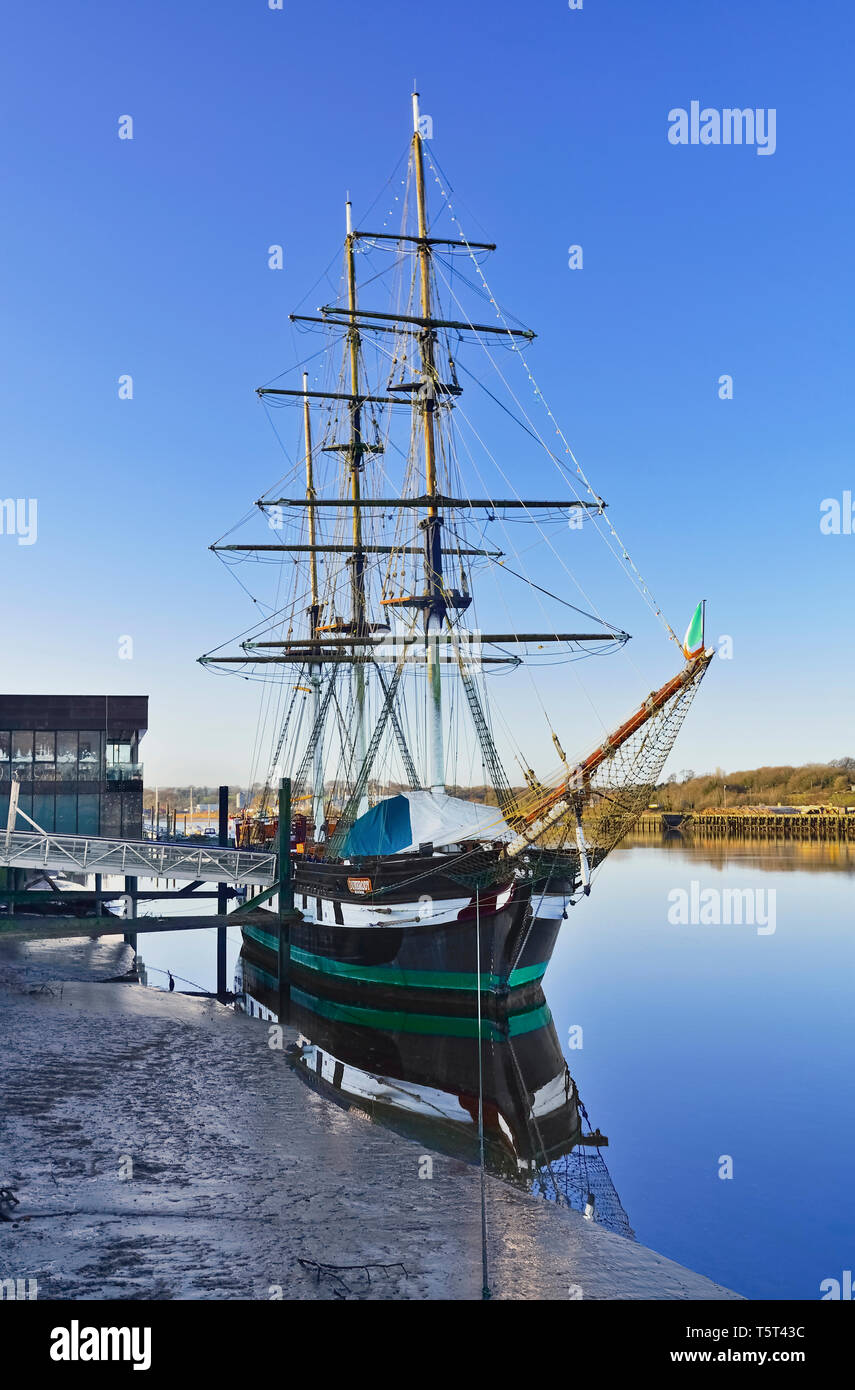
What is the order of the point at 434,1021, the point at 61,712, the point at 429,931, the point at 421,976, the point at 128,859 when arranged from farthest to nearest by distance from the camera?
1. the point at 61,712
2. the point at 128,859
3. the point at 421,976
4. the point at 429,931
5. the point at 434,1021

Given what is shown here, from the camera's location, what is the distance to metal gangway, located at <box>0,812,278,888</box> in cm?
3372

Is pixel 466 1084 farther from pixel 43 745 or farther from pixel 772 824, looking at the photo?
pixel 772 824

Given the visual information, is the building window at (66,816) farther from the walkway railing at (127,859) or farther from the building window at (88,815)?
the walkway railing at (127,859)

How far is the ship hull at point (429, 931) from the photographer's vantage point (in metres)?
27.4

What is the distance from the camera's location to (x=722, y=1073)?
25.0 meters

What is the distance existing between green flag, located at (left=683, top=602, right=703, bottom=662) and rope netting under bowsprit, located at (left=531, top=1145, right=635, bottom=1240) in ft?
39.6

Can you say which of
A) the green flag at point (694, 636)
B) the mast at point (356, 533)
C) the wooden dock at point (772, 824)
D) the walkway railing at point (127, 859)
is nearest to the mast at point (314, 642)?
the mast at point (356, 533)

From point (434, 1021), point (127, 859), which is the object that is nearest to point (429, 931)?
point (434, 1021)

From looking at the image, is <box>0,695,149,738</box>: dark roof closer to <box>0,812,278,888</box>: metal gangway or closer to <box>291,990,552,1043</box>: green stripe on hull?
<box>0,812,278,888</box>: metal gangway

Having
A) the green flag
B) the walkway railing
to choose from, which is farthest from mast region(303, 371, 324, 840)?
the green flag

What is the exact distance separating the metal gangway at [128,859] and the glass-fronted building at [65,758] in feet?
15.7

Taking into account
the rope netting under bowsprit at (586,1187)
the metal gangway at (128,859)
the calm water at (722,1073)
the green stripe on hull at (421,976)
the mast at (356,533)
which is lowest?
the calm water at (722,1073)

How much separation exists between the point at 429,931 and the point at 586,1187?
39.8ft

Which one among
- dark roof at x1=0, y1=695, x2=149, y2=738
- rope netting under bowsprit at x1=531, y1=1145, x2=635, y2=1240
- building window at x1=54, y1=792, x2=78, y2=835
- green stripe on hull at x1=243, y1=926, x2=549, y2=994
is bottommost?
rope netting under bowsprit at x1=531, y1=1145, x2=635, y2=1240
